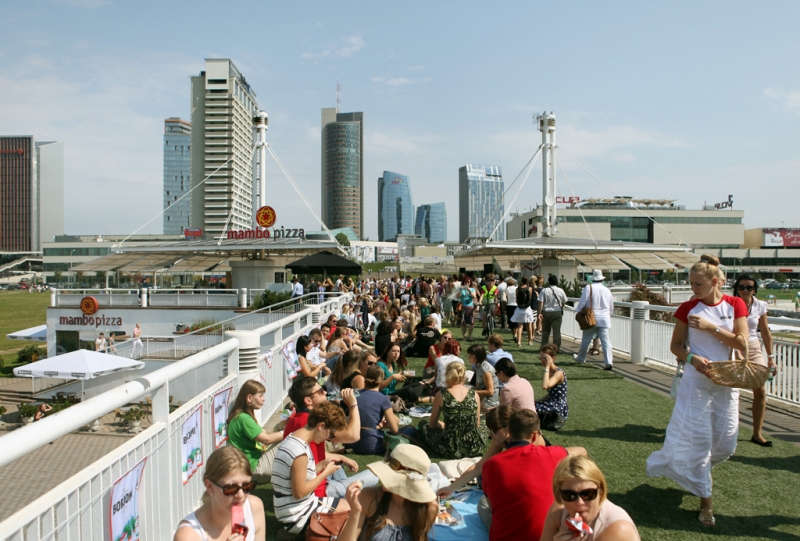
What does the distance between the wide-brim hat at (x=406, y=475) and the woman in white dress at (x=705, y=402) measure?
215cm

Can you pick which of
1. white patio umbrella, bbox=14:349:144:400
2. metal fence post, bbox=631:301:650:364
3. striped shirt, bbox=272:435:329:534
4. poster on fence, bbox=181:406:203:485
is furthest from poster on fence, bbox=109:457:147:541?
white patio umbrella, bbox=14:349:144:400

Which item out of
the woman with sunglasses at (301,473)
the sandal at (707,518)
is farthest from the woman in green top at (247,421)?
the sandal at (707,518)

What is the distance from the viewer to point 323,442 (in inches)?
154

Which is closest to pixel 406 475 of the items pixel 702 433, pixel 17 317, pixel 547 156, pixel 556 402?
pixel 702 433

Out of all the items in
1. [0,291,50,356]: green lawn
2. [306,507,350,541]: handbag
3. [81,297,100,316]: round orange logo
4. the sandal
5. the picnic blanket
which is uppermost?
[306,507,350,541]: handbag

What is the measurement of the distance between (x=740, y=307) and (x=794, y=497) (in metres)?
1.70

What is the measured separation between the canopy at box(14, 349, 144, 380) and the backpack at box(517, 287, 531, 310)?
13263 millimetres

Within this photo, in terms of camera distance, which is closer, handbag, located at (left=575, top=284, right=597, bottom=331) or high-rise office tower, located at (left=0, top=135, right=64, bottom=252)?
handbag, located at (left=575, top=284, right=597, bottom=331)

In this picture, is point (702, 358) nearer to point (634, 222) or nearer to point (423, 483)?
point (423, 483)

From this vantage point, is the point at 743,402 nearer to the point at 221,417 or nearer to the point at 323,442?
the point at 323,442

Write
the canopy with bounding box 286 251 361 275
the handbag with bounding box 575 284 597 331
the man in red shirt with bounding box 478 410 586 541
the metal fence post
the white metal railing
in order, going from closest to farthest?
1. the white metal railing
2. the man in red shirt with bounding box 478 410 586 541
3. the handbag with bounding box 575 284 597 331
4. the metal fence post
5. the canopy with bounding box 286 251 361 275

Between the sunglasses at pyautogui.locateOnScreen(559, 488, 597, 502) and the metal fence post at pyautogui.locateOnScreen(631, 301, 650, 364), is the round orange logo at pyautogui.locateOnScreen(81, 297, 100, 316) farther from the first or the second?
the sunglasses at pyautogui.locateOnScreen(559, 488, 597, 502)

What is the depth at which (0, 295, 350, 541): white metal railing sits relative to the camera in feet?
6.08

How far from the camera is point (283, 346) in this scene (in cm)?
764
